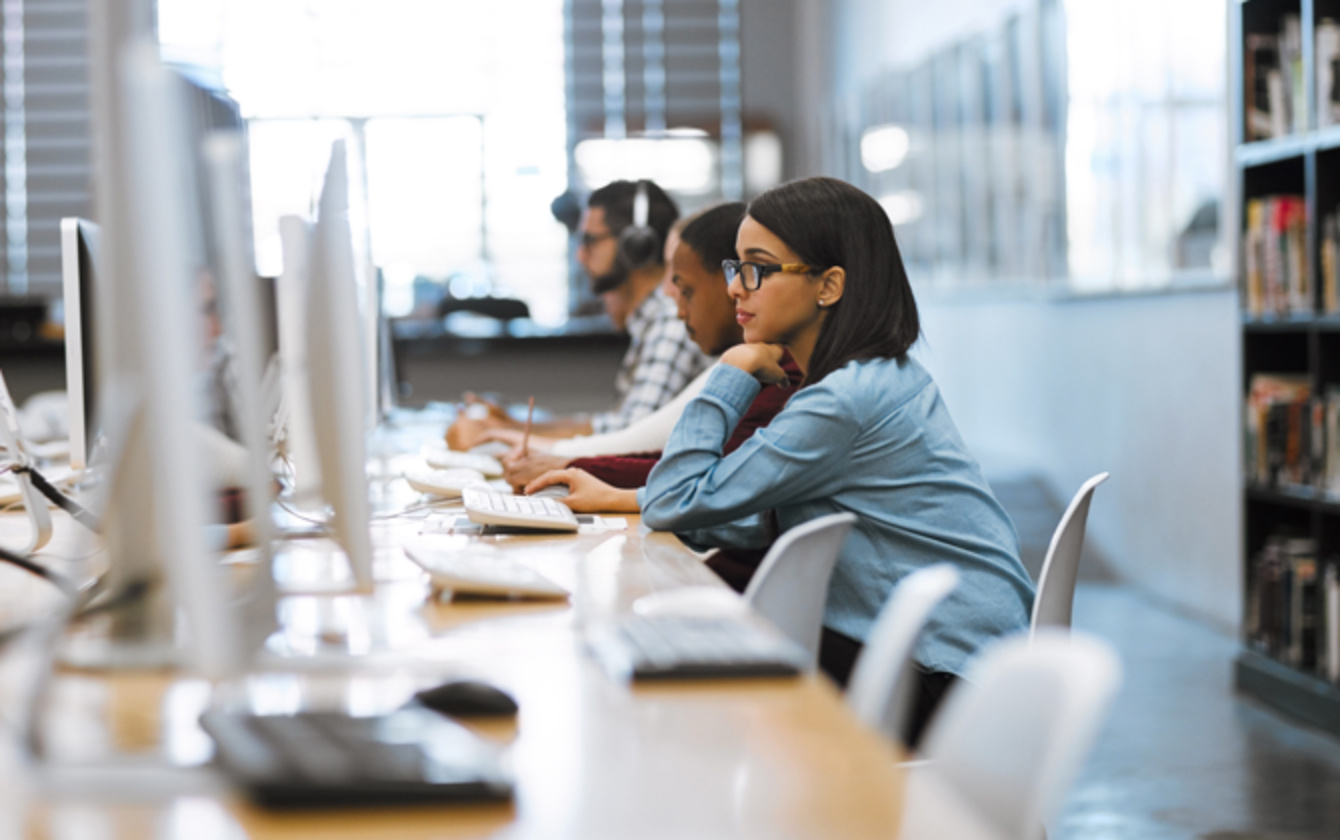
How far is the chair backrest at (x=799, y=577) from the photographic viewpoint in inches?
55.9

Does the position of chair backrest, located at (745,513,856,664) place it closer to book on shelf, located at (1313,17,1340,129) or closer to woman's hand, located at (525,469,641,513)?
woman's hand, located at (525,469,641,513)

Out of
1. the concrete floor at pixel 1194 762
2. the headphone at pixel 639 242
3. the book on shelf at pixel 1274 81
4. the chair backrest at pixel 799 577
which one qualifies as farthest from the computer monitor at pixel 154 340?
the book on shelf at pixel 1274 81

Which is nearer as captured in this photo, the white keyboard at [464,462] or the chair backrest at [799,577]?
the chair backrest at [799,577]

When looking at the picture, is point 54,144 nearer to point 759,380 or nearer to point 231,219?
point 759,380

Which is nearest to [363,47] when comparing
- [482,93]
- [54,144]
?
[482,93]

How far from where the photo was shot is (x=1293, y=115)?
3469mm

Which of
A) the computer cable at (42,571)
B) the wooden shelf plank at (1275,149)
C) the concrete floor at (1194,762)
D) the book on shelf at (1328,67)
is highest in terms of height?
the book on shelf at (1328,67)

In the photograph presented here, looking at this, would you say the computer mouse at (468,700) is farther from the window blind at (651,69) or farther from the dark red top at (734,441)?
the window blind at (651,69)

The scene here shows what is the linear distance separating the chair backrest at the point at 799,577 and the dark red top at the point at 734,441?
1.90ft

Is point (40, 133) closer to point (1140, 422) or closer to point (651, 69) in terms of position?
point (651, 69)

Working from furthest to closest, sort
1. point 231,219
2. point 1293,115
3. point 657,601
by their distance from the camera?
point 1293,115 < point 657,601 < point 231,219

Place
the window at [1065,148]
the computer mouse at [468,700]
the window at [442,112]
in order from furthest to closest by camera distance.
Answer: the window at [442,112] → the window at [1065,148] → the computer mouse at [468,700]

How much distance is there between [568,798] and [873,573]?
1.04 m

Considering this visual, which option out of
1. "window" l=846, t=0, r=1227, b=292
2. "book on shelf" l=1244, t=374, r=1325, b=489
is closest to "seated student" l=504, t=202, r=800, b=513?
"book on shelf" l=1244, t=374, r=1325, b=489
